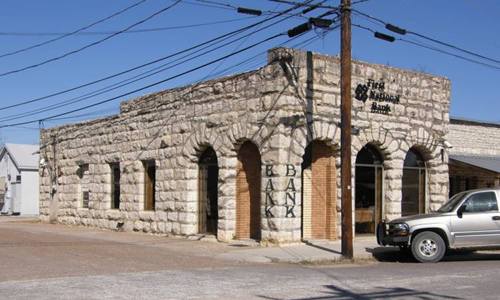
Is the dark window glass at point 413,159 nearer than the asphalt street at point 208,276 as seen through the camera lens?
No

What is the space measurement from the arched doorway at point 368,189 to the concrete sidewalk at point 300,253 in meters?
1.58

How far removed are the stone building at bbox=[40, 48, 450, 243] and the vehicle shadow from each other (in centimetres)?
220

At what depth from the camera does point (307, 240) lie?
756 inches

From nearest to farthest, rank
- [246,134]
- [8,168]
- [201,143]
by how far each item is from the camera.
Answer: [246,134], [201,143], [8,168]

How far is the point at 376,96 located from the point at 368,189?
116 inches

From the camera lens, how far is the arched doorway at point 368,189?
68.0 feet

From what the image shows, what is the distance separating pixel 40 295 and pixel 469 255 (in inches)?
460

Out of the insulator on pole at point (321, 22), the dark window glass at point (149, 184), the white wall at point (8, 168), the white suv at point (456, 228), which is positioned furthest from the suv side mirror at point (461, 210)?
the white wall at point (8, 168)

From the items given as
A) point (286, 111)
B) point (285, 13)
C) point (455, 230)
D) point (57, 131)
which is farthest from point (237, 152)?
point (57, 131)

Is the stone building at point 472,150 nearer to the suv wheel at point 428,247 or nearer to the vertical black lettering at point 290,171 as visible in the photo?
the vertical black lettering at point 290,171

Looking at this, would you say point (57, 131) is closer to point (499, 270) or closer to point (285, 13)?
point (285, 13)

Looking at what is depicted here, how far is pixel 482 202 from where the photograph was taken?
1574cm

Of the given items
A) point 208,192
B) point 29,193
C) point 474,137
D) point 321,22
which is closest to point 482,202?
point 321,22

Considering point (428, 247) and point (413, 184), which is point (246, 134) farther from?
point (413, 184)
